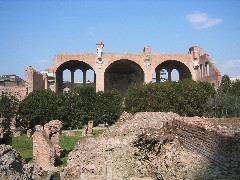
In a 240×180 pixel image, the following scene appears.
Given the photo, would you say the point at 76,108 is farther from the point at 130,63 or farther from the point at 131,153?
the point at 131,153

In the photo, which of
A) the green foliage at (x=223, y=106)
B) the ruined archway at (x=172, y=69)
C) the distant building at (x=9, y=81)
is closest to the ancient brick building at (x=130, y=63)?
the ruined archway at (x=172, y=69)

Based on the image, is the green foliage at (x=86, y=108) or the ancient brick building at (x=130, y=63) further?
the ancient brick building at (x=130, y=63)

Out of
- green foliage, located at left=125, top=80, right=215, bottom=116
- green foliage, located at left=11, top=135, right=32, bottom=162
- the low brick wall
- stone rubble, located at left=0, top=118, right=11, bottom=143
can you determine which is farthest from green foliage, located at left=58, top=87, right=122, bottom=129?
the low brick wall

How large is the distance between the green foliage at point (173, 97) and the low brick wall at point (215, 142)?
78.1ft

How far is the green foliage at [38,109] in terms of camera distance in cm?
3503

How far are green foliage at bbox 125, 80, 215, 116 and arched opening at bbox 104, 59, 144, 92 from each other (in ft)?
41.0

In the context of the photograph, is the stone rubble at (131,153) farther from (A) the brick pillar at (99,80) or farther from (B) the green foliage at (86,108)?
(A) the brick pillar at (99,80)

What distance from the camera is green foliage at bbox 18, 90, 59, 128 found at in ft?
115

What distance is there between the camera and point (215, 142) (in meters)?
6.82

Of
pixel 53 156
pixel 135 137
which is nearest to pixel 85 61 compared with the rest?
pixel 53 156

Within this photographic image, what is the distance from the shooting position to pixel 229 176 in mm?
6246

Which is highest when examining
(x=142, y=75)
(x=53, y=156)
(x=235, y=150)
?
(x=142, y=75)

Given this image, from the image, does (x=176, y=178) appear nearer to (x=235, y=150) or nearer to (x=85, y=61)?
(x=235, y=150)

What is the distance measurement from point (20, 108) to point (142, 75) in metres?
15.5
